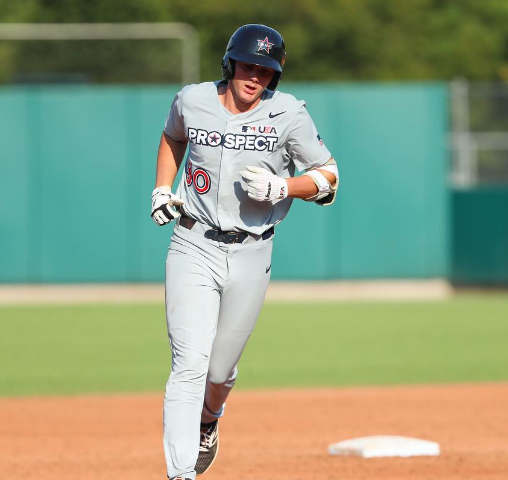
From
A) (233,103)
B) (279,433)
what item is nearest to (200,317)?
(233,103)

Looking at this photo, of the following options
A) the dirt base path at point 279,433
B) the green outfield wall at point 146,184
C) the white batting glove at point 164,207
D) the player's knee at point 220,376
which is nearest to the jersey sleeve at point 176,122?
the white batting glove at point 164,207

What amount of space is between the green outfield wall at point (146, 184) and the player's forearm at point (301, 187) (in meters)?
12.0

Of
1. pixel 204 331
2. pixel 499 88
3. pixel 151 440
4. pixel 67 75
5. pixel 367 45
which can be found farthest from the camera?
pixel 367 45

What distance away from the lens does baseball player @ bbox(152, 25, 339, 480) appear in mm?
5230

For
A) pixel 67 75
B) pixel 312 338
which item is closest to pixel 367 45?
pixel 67 75

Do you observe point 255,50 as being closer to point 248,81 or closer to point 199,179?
point 248,81

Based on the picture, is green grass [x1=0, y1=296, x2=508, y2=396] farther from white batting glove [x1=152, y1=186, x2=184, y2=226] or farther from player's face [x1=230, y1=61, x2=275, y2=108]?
player's face [x1=230, y1=61, x2=275, y2=108]

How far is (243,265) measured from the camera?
17.7ft

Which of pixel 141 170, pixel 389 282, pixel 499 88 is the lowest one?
pixel 389 282

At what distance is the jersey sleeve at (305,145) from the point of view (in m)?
5.39

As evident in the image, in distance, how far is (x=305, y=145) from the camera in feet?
17.8

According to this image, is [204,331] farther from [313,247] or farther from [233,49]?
[313,247]

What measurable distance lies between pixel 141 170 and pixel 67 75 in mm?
5165

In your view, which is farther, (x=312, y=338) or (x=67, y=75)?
(x=67, y=75)
